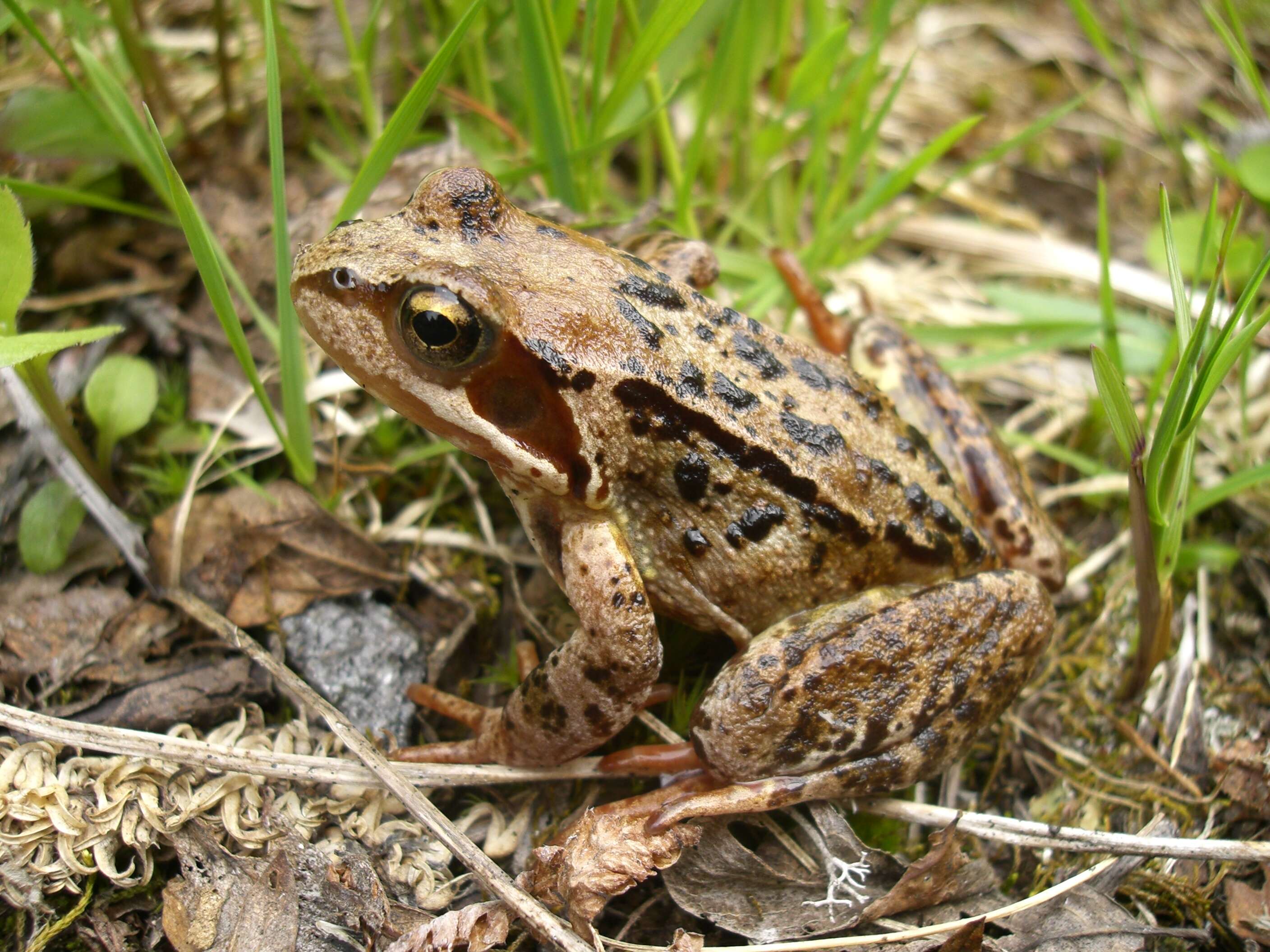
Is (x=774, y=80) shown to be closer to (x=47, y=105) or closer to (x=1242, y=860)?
(x=47, y=105)

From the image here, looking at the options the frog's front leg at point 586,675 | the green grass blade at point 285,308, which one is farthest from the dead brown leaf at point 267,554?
the frog's front leg at point 586,675

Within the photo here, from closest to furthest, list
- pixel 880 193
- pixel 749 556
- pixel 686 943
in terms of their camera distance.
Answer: pixel 686 943, pixel 749 556, pixel 880 193

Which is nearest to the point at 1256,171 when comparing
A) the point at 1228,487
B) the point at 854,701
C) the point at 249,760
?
the point at 1228,487

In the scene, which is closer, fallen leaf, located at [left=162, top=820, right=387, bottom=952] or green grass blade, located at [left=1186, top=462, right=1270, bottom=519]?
fallen leaf, located at [left=162, top=820, right=387, bottom=952]

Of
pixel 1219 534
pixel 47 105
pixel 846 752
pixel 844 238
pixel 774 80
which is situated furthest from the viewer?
pixel 774 80


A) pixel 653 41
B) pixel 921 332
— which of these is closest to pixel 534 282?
pixel 653 41

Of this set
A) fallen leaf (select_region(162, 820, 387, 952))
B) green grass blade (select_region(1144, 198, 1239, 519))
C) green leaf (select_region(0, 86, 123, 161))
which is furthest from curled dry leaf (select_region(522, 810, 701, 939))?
green leaf (select_region(0, 86, 123, 161))

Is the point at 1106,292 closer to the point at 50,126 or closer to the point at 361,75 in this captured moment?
the point at 361,75

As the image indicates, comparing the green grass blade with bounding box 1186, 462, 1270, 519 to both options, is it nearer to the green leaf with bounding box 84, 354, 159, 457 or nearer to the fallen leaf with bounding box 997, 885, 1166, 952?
the fallen leaf with bounding box 997, 885, 1166, 952
